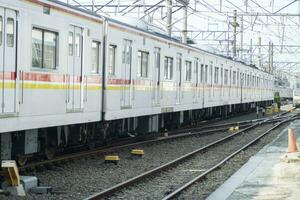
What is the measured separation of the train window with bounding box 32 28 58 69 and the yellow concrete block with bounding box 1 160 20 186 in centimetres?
221

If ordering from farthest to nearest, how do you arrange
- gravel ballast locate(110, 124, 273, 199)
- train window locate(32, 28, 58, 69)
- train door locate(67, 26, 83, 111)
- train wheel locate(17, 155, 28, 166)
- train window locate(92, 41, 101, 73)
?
1. train window locate(92, 41, 101, 73)
2. train door locate(67, 26, 83, 111)
3. train wheel locate(17, 155, 28, 166)
4. train window locate(32, 28, 58, 69)
5. gravel ballast locate(110, 124, 273, 199)

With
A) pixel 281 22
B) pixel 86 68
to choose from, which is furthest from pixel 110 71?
pixel 281 22

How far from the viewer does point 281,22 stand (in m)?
37.9

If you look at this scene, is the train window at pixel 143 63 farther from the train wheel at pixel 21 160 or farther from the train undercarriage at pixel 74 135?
the train wheel at pixel 21 160

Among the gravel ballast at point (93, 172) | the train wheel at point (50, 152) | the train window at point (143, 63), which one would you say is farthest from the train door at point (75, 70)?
the train window at point (143, 63)

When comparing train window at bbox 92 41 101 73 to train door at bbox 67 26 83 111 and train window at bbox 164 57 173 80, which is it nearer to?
train door at bbox 67 26 83 111

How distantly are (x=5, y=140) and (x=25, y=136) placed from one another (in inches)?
26.7

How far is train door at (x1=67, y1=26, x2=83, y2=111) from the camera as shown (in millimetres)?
11609

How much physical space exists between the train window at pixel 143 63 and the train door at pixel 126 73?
37.9 inches

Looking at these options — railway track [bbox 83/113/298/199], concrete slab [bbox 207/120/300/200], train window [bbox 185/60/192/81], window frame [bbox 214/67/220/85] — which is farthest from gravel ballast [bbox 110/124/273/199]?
window frame [bbox 214/67/220/85]

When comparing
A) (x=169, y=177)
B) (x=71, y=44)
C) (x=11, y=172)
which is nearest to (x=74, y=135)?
(x=71, y=44)

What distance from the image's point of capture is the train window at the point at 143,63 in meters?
16.3

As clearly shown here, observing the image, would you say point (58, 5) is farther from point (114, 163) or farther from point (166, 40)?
point (166, 40)

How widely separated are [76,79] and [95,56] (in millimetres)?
1333
